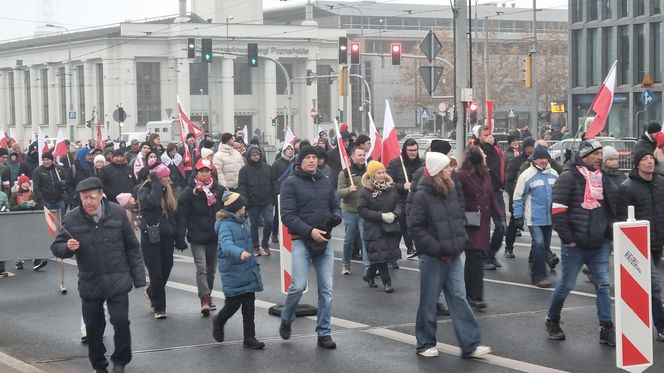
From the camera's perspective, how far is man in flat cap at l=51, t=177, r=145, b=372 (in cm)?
921

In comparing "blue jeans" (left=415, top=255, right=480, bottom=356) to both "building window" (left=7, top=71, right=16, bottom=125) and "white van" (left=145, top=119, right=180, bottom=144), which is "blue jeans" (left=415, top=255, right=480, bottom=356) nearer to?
"white van" (left=145, top=119, right=180, bottom=144)

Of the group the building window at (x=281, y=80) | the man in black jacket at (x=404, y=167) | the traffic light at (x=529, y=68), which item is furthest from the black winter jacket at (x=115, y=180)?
the building window at (x=281, y=80)

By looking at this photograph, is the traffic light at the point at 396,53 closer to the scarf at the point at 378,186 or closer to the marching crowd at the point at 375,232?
the marching crowd at the point at 375,232

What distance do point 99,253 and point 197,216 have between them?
3.24 meters

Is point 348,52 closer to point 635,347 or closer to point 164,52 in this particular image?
point 635,347

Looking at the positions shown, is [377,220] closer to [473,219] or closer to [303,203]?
[473,219]

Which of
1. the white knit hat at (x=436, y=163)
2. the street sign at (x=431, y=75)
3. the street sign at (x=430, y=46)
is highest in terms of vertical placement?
the street sign at (x=430, y=46)

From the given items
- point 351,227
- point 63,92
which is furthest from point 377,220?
point 63,92

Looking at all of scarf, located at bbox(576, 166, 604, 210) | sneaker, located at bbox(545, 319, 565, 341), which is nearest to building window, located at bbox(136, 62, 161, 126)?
sneaker, located at bbox(545, 319, 565, 341)

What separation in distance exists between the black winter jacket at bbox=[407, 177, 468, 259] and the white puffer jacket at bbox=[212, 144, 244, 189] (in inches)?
355

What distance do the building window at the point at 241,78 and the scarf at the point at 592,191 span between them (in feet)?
288

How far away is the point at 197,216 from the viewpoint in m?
12.4

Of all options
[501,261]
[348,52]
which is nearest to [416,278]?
[501,261]

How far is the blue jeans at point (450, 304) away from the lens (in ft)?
32.5
